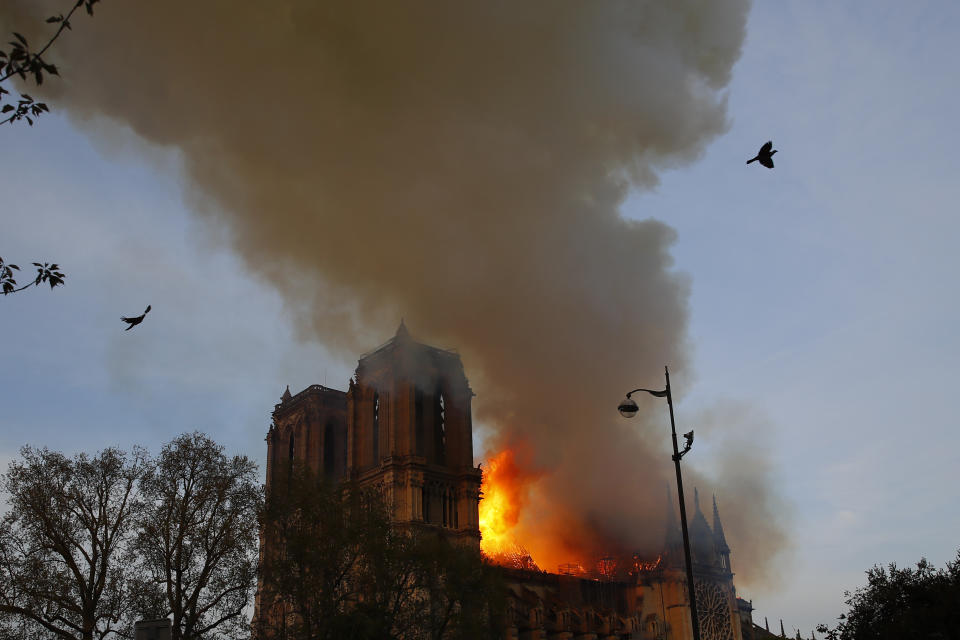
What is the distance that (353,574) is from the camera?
1702 inches

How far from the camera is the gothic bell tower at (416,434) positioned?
79625mm

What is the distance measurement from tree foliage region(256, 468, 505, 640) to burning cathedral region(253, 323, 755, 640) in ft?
82.4

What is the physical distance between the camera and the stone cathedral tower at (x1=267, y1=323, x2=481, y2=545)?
7988cm

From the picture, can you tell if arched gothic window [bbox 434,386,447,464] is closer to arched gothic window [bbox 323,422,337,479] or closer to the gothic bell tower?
the gothic bell tower

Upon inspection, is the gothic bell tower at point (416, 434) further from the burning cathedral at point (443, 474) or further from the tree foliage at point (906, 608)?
the tree foliage at point (906, 608)

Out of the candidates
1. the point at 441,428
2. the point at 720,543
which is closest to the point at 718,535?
the point at 720,543

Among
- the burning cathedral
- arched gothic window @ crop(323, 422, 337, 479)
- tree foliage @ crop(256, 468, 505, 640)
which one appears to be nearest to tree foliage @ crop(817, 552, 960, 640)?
tree foliage @ crop(256, 468, 505, 640)

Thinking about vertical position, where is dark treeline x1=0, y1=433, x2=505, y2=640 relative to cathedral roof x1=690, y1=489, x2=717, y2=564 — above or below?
below

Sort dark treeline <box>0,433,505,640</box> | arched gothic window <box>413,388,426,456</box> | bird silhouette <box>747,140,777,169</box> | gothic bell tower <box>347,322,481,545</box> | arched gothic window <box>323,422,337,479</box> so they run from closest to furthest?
bird silhouette <box>747,140,777,169</box>
dark treeline <box>0,433,505,640</box>
gothic bell tower <box>347,322,481,545</box>
arched gothic window <box>413,388,426,456</box>
arched gothic window <box>323,422,337,479</box>

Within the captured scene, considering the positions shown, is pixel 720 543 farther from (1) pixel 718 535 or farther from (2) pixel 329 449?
(2) pixel 329 449

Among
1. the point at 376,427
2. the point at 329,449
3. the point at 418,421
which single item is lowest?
the point at 418,421

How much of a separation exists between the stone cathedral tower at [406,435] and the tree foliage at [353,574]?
29.7m

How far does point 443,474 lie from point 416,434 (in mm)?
4180

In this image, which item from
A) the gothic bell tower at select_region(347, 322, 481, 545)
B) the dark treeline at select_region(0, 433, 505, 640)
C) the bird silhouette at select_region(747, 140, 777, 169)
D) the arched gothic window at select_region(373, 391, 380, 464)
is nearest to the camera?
the bird silhouette at select_region(747, 140, 777, 169)
